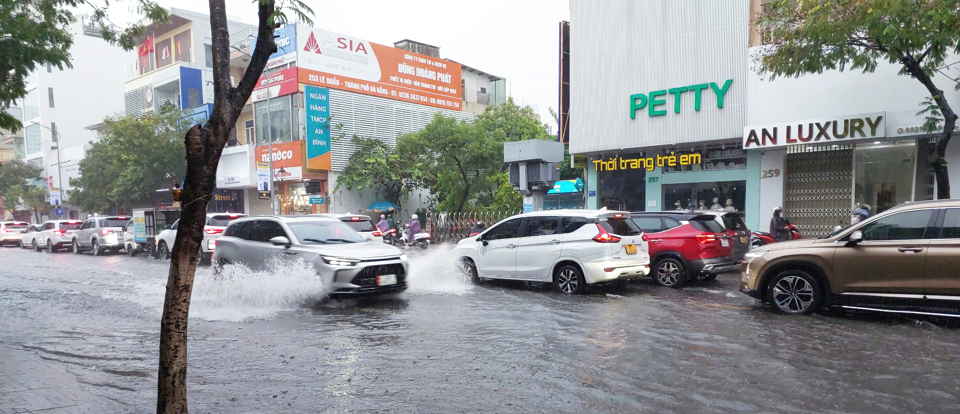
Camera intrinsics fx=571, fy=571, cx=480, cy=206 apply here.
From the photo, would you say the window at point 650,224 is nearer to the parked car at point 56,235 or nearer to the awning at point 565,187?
the awning at point 565,187

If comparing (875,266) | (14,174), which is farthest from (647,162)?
(14,174)

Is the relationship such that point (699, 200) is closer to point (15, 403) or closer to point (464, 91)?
point (15, 403)

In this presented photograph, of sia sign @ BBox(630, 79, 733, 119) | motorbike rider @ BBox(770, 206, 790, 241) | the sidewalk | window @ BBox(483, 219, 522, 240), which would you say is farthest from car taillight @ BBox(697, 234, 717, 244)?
the sidewalk

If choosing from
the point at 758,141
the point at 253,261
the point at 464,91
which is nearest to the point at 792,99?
the point at 758,141

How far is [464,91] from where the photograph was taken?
41.6 meters

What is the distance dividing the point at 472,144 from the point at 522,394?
23008 mm

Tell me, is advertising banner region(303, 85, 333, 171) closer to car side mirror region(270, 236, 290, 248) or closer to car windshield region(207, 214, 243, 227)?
car windshield region(207, 214, 243, 227)

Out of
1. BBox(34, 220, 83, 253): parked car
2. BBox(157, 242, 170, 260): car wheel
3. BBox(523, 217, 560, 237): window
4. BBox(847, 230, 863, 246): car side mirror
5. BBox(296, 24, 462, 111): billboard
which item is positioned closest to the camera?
BBox(847, 230, 863, 246): car side mirror

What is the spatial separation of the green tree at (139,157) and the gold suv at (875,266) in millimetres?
33239

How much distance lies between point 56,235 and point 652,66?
27.8 m

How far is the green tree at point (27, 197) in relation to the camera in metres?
46.1

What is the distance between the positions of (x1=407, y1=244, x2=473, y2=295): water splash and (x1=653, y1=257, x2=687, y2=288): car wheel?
3839 millimetres

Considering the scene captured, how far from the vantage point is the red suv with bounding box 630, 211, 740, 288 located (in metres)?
11.0

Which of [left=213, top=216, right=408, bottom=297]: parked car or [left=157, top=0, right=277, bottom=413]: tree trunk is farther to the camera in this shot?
[left=213, top=216, right=408, bottom=297]: parked car
